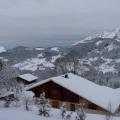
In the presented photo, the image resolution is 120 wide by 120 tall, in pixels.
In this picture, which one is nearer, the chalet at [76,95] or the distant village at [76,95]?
the distant village at [76,95]

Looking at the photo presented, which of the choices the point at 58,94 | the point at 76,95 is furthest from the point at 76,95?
the point at 58,94

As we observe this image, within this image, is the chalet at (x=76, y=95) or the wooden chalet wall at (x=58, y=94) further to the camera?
the wooden chalet wall at (x=58, y=94)

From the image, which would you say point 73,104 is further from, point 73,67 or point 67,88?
point 73,67

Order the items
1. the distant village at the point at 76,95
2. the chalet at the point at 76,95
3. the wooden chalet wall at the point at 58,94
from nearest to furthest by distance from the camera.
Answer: the distant village at the point at 76,95
the chalet at the point at 76,95
the wooden chalet wall at the point at 58,94

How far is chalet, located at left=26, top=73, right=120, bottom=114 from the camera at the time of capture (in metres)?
32.5

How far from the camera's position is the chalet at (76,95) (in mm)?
32500

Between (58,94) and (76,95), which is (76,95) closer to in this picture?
(76,95)

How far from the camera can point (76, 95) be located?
34.6 m

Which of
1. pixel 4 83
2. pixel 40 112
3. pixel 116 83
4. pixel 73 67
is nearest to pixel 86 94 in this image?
pixel 4 83

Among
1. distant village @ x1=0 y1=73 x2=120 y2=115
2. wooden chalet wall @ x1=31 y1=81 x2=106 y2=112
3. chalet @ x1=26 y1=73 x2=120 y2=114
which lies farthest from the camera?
wooden chalet wall @ x1=31 y1=81 x2=106 y2=112

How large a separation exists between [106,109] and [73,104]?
5.36 meters

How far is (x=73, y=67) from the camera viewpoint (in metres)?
66.4

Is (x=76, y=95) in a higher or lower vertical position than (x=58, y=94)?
higher

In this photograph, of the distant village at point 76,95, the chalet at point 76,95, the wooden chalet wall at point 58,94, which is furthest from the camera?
the wooden chalet wall at point 58,94
